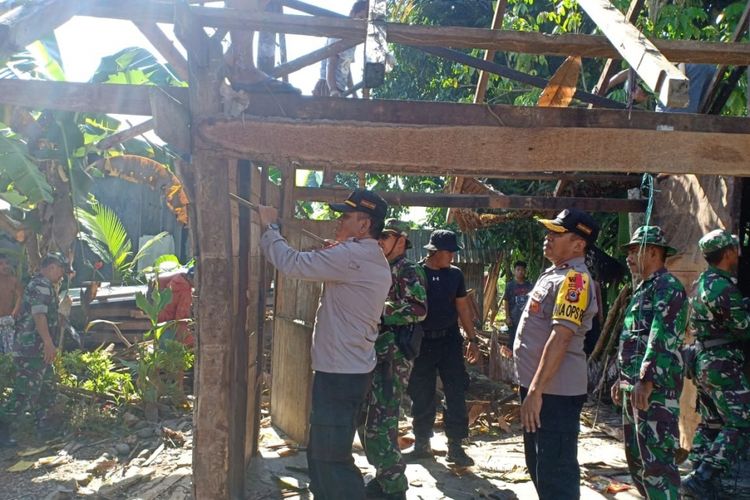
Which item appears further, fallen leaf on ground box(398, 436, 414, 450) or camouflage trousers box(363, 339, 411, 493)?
fallen leaf on ground box(398, 436, 414, 450)

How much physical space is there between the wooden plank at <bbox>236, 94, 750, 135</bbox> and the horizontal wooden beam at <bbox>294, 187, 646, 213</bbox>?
2684 mm

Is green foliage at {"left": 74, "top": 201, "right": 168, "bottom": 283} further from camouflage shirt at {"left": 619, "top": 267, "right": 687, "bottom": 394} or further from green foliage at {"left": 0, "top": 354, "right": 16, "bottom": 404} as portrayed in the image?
camouflage shirt at {"left": 619, "top": 267, "right": 687, "bottom": 394}

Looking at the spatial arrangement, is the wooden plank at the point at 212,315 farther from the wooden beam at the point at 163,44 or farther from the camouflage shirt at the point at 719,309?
the camouflage shirt at the point at 719,309

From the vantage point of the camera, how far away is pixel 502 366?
344 inches

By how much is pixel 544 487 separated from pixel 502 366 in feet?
17.2

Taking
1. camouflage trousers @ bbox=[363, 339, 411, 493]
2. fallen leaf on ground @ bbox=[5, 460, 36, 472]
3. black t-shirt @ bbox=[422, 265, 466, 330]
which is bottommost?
fallen leaf on ground @ bbox=[5, 460, 36, 472]

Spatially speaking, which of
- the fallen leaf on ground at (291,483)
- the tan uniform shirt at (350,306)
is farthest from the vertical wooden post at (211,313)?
the fallen leaf on ground at (291,483)

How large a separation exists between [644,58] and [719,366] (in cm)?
262

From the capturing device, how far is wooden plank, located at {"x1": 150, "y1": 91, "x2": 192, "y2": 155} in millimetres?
2951

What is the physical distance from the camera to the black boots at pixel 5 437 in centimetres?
620

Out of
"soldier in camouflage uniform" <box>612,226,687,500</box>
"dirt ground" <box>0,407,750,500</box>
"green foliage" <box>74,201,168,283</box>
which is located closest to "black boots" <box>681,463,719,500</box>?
"dirt ground" <box>0,407,750,500</box>

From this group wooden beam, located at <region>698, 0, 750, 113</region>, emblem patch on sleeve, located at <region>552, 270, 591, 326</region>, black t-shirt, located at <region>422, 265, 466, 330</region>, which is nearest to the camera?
emblem patch on sleeve, located at <region>552, 270, 591, 326</region>

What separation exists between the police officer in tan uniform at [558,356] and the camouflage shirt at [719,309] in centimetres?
134

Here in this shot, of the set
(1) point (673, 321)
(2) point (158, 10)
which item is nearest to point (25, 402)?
(2) point (158, 10)
